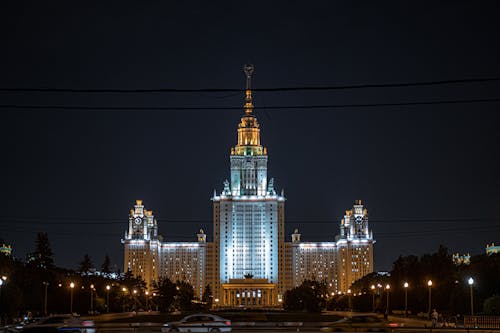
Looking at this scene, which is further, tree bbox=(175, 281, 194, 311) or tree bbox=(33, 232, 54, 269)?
tree bbox=(175, 281, 194, 311)

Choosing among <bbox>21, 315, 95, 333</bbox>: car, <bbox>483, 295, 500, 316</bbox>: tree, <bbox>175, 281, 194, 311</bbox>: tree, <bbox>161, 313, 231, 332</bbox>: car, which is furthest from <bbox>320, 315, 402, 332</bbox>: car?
<bbox>175, 281, 194, 311</bbox>: tree

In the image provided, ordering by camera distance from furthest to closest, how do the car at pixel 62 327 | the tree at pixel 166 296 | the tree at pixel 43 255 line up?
1. the tree at pixel 166 296
2. the tree at pixel 43 255
3. the car at pixel 62 327

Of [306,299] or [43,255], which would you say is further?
[306,299]

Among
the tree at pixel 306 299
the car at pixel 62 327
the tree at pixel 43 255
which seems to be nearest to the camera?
the car at pixel 62 327

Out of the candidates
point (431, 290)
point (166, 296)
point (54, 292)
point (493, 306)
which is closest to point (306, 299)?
point (166, 296)

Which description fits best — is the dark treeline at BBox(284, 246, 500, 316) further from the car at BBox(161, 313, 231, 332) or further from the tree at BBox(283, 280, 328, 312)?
the car at BBox(161, 313, 231, 332)

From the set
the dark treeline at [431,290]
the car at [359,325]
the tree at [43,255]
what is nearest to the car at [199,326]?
the car at [359,325]

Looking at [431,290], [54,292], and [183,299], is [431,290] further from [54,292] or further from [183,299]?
[183,299]

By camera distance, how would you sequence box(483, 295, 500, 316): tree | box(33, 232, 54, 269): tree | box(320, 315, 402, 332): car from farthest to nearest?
box(33, 232, 54, 269): tree, box(483, 295, 500, 316): tree, box(320, 315, 402, 332): car

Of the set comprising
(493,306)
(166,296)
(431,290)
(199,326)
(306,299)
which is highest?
(431,290)

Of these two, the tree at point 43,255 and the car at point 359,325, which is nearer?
the car at point 359,325

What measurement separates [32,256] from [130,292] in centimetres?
4710

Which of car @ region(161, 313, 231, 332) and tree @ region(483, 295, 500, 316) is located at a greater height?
tree @ region(483, 295, 500, 316)

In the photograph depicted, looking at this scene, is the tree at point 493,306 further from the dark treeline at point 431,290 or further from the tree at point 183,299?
the tree at point 183,299
